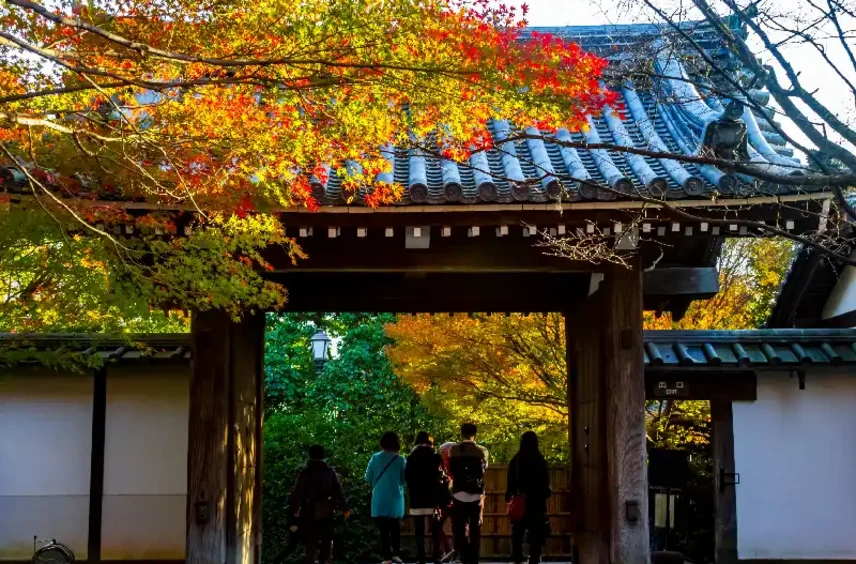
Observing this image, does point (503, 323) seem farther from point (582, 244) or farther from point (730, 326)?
point (582, 244)

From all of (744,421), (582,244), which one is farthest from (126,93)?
(744,421)

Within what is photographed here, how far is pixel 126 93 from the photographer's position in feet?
23.3

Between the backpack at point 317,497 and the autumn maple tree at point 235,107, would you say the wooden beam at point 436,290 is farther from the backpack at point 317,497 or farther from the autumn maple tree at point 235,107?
the autumn maple tree at point 235,107

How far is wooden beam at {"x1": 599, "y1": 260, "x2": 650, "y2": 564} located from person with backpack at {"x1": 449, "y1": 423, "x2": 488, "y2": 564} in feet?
6.94

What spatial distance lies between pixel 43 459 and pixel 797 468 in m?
8.38

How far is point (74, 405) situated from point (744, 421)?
7.52 m

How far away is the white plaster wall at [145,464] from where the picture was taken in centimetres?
1078

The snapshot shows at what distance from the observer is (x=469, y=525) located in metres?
10.8

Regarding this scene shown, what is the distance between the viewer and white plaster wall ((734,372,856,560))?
11.0m

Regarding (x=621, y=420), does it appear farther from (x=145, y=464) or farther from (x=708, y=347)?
(x=145, y=464)

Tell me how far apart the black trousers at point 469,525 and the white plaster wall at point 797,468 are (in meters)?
2.94

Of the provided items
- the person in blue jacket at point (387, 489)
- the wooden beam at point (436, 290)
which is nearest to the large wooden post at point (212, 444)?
the wooden beam at point (436, 290)

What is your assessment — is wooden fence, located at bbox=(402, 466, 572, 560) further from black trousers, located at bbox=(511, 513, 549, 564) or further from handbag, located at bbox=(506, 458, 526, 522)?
handbag, located at bbox=(506, 458, 526, 522)

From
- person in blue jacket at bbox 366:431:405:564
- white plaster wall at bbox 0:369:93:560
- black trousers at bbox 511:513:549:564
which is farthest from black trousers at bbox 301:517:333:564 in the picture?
white plaster wall at bbox 0:369:93:560
